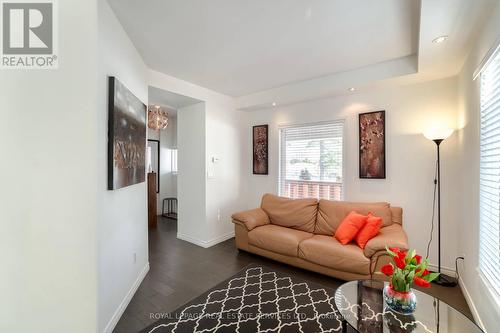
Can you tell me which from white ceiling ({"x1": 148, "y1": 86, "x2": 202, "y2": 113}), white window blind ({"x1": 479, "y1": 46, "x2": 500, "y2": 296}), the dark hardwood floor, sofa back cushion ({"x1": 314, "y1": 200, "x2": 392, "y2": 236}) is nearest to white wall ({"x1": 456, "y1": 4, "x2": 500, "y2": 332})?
white window blind ({"x1": 479, "y1": 46, "x2": 500, "y2": 296})

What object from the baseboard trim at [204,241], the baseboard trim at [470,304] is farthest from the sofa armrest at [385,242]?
the baseboard trim at [204,241]

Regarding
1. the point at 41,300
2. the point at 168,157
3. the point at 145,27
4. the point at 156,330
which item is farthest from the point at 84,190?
the point at 168,157

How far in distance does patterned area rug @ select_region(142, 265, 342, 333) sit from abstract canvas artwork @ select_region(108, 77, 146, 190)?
4.54ft

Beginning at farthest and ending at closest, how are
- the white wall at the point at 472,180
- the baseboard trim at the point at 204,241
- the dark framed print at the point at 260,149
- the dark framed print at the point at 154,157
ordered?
the dark framed print at the point at 154,157, the dark framed print at the point at 260,149, the baseboard trim at the point at 204,241, the white wall at the point at 472,180

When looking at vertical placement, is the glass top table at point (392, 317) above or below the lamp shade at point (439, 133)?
below

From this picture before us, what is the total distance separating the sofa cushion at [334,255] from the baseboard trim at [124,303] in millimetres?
2013

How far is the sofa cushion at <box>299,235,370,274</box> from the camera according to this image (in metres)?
2.56

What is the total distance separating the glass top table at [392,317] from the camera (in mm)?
1435

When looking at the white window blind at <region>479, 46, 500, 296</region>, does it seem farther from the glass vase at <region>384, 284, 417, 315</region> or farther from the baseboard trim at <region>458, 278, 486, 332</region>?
the glass vase at <region>384, 284, 417, 315</region>

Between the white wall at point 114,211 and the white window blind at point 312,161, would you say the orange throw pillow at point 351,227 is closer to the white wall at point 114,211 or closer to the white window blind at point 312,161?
the white window blind at point 312,161

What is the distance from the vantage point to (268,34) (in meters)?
2.32

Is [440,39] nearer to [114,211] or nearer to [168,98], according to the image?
[114,211]

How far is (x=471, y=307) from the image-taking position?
2.18 metres

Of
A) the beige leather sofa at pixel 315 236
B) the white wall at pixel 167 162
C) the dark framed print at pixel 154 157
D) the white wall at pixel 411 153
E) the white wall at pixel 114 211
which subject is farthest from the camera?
the white wall at pixel 167 162
